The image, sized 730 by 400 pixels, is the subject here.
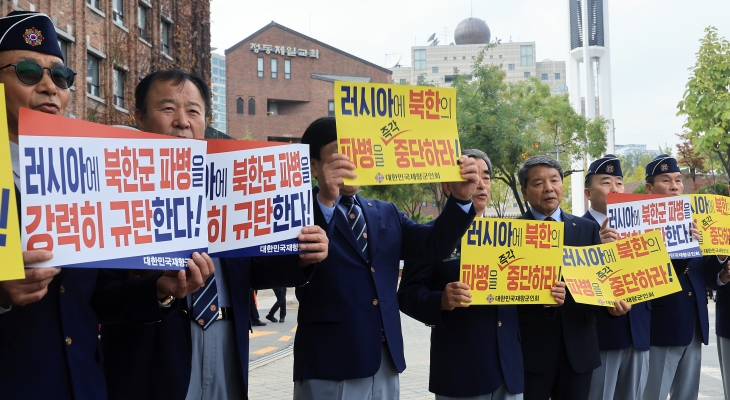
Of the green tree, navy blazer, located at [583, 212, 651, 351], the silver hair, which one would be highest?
the green tree

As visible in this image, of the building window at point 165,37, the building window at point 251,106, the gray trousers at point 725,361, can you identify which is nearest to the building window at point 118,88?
→ the building window at point 165,37

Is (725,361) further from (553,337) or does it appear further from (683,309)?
(553,337)

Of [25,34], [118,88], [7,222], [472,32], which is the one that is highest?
[472,32]

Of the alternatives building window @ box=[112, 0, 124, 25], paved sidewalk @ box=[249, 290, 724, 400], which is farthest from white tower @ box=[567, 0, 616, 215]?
paved sidewalk @ box=[249, 290, 724, 400]

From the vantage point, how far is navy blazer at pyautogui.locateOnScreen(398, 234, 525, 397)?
4.23 meters

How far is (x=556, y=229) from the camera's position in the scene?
4523 mm

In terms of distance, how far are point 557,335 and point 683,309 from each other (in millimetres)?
1887

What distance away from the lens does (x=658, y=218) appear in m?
5.77

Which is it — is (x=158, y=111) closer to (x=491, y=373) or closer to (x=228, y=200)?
(x=228, y=200)

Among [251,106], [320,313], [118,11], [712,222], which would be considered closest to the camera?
[320,313]

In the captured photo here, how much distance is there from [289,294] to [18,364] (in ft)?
85.1

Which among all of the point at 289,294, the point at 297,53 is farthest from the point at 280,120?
the point at 289,294

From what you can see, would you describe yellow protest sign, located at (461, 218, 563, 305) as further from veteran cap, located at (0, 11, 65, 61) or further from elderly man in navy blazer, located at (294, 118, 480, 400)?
veteran cap, located at (0, 11, 65, 61)

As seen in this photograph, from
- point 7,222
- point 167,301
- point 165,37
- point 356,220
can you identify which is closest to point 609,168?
point 356,220
